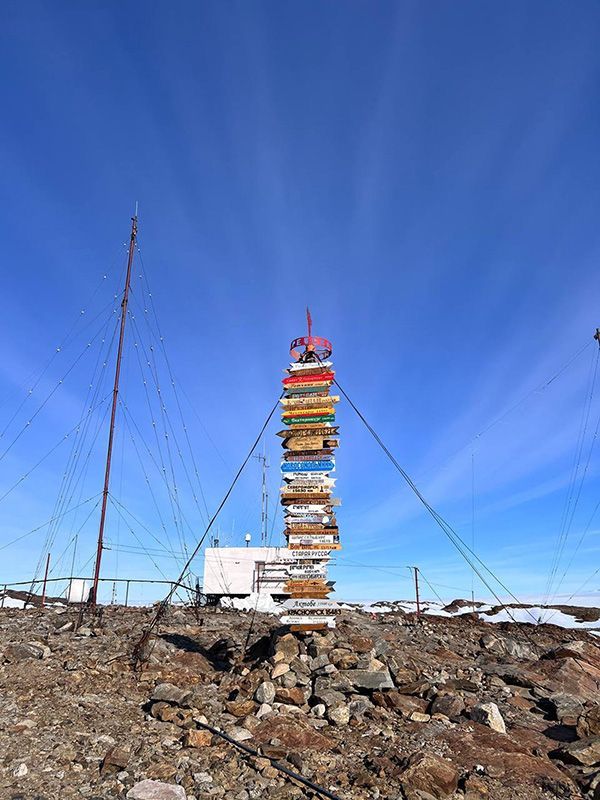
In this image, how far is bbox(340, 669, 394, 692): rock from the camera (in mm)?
10875

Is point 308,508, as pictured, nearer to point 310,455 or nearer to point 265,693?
point 310,455

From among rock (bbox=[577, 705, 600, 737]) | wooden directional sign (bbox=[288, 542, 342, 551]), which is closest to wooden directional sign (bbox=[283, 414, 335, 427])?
wooden directional sign (bbox=[288, 542, 342, 551])

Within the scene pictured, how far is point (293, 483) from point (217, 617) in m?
13.5

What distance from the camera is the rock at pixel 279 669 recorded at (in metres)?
11.5

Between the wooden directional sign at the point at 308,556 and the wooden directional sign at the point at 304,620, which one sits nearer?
the wooden directional sign at the point at 304,620

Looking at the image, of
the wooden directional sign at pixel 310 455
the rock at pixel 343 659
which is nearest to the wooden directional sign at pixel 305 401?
the wooden directional sign at pixel 310 455

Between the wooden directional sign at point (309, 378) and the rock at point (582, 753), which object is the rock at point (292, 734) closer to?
the rock at point (582, 753)

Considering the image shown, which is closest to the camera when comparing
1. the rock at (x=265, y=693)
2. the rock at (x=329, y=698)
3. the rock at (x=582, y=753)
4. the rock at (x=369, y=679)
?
the rock at (x=582, y=753)

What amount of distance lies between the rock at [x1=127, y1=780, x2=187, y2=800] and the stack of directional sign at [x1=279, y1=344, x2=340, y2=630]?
278 inches

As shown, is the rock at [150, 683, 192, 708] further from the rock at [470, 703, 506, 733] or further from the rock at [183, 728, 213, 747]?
the rock at [470, 703, 506, 733]

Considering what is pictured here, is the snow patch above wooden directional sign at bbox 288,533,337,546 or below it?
below

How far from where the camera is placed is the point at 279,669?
11633mm

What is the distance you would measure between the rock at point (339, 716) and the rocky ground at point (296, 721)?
0.08 ft

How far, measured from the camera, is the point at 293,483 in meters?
15.0
